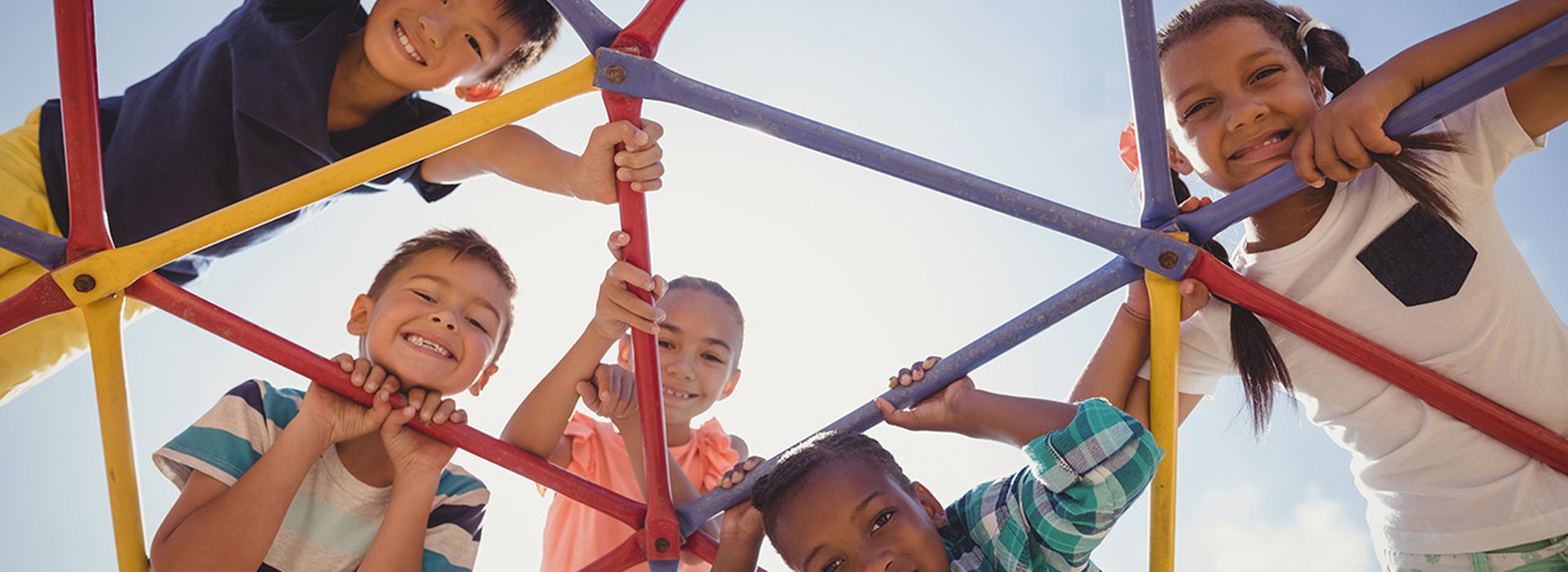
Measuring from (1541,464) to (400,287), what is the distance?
1499 mm

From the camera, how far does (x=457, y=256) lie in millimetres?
1656

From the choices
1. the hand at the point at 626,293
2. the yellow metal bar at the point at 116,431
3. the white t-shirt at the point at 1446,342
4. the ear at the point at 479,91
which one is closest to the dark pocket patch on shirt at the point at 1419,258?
the white t-shirt at the point at 1446,342

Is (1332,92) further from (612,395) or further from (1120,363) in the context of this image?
(612,395)

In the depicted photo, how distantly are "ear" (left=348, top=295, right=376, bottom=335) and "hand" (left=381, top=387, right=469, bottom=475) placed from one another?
200mm

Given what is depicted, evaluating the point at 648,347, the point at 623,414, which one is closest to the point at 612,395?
the point at 623,414

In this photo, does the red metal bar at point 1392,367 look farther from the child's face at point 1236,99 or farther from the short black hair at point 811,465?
the short black hair at point 811,465

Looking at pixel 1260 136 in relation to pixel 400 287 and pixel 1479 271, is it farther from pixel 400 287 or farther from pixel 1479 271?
pixel 400 287

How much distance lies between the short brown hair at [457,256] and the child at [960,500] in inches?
18.3

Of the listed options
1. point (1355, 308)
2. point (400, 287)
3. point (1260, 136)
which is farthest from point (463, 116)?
point (1355, 308)

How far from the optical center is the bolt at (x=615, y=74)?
1.33 metres

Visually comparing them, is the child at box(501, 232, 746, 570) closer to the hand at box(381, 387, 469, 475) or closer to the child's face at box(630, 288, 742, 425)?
the child's face at box(630, 288, 742, 425)

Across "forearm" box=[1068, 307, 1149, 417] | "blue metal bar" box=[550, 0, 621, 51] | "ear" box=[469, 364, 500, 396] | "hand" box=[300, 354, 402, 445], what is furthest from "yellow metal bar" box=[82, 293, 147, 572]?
"forearm" box=[1068, 307, 1149, 417]

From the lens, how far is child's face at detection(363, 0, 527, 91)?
1688 mm

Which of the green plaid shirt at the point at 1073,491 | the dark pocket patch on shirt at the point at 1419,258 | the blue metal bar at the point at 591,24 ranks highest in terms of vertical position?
the blue metal bar at the point at 591,24
